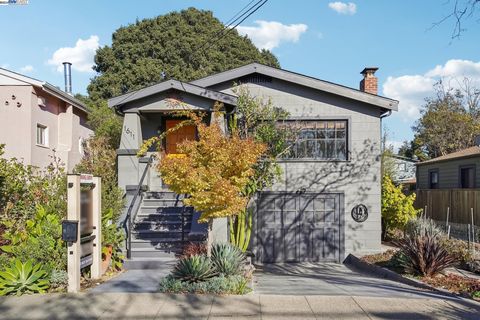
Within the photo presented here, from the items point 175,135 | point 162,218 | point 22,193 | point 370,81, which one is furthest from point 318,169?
point 22,193

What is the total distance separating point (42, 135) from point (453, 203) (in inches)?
718

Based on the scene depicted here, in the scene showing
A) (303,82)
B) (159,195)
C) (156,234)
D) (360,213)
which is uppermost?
(303,82)

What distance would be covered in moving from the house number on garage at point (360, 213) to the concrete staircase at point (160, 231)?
217 inches

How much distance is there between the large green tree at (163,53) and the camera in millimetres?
35781

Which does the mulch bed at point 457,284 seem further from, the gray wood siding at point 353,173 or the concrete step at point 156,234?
the concrete step at point 156,234

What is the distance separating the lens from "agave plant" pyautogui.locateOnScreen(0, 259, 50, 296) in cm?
745

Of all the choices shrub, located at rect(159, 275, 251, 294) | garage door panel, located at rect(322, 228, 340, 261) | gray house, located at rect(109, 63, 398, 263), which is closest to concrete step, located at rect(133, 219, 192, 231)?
gray house, located at rect(109, 63, 398, 263)

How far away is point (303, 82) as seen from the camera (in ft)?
47.4

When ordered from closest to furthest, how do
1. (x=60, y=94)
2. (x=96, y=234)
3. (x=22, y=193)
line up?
(x=96, y=234)
(x=22, y=193)
(x=60, y=94)

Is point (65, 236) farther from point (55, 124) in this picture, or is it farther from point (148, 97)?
point (55, 124)

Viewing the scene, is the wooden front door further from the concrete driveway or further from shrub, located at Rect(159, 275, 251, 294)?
shrub, located at Rect(159, 275, 251, 294)

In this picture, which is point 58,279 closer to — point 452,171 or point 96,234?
point 96,234

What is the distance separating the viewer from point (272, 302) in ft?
22.5

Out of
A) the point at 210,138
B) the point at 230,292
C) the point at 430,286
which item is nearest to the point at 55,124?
the point at 210,138
